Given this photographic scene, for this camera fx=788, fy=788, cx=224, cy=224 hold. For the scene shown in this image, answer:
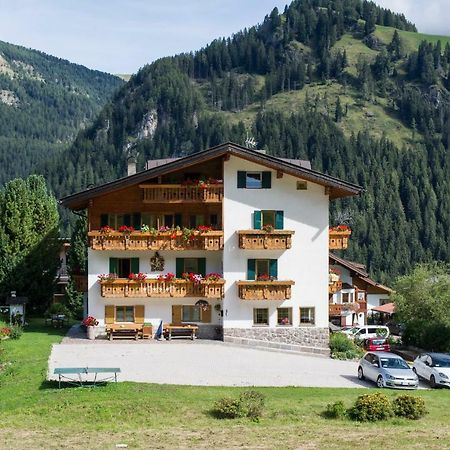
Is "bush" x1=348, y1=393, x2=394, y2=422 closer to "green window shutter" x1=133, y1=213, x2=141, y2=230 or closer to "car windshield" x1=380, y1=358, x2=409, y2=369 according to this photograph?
"car windshield" x1=380, y1=358, x2=409, y2=369

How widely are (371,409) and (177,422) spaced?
570 cm

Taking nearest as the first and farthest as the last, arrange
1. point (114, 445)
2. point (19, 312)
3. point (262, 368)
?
1. point (114, 445)
2. point (262, 368)
3. point (19, 312)

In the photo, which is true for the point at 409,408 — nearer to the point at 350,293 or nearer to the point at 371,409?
the point at 371,409

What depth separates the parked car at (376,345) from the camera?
44.8 m

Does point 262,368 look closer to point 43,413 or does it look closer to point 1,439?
point 43,413

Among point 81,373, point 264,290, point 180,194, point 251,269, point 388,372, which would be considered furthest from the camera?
point 251,269

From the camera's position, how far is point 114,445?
19.5 m

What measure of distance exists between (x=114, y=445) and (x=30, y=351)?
610 inches

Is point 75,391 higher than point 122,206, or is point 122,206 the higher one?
point 122,206

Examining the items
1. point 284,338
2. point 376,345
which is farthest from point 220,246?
point 376,345

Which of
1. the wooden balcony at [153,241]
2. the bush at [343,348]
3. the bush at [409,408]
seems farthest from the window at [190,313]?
the bush at [409,408]

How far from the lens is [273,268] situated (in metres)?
40.9

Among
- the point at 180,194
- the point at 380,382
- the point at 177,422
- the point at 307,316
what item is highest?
the point at 180,194

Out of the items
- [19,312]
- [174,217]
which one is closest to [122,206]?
[174,217]
